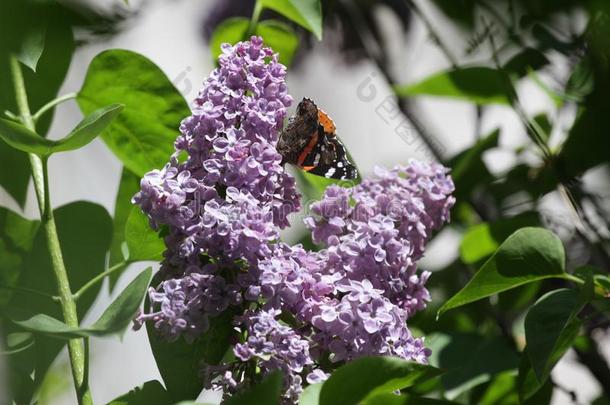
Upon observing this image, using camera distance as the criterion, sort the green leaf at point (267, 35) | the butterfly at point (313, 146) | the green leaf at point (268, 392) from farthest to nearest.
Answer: the green leaf at point (267, 35), the butterfly at point (313, 146), the green leaf at point (268, 392)

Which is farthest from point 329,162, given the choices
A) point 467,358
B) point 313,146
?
point 467,358

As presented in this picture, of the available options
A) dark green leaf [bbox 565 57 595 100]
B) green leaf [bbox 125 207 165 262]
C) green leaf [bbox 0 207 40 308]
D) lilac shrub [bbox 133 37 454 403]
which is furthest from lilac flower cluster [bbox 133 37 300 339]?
dark green leaf [bbox 565 57 595 100]

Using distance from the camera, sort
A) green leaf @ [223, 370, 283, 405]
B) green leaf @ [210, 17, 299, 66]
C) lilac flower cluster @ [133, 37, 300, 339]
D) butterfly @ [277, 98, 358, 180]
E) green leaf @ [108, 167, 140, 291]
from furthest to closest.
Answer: green leaf @ [210, 17, 299, 66]
green leaf @ [108, 167, 140, 291]
butterfly @ [277, 98, 358, 180]
lilac flower cluster @ [133, 37, 300, 339]
green leaf @ [223, 370, 283, 405]

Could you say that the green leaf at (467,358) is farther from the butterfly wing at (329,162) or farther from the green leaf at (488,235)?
the butterfly wing at (329,162)

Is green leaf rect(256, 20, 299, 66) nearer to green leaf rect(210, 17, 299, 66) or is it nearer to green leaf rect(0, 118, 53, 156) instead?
green leaf rect(210, 17, 299, 66)

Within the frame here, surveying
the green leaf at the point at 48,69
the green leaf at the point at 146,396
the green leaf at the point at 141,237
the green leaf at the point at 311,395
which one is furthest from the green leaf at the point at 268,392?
the green leaf at the point at 48,69

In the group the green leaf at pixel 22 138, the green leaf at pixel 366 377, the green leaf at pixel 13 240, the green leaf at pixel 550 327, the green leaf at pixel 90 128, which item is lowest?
the green leaf at pixel 550 327
